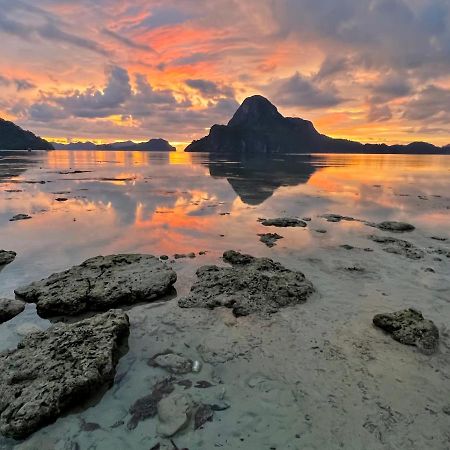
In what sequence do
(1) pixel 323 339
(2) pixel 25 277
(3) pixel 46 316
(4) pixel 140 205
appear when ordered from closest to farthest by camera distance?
(1) pixel 323 339
(3) pixel 46 316
(2) pixel 25 277
(4) pixel 140 205

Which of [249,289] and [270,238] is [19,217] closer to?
[270,238]

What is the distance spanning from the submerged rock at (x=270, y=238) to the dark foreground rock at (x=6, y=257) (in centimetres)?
1190

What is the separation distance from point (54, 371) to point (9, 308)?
426 centimetres

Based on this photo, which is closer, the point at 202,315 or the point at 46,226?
the point at 202,315

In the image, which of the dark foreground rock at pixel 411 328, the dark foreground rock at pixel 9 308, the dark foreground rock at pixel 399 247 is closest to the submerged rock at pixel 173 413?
the dark foreground rock at pixel 411 328

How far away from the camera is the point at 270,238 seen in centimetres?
1883

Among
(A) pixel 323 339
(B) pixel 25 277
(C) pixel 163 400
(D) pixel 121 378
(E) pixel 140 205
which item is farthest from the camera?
(E) pixel 140 205

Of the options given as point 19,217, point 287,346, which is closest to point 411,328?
point 287,346

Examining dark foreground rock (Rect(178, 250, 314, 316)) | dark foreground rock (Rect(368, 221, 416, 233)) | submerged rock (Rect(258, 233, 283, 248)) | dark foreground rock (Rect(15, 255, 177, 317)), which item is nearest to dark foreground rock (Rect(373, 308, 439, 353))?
dark foreground rock (Rect(178, 250, 314, 316))

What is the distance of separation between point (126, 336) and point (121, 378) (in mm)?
1719

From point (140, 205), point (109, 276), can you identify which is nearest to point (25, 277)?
point (109, 276)

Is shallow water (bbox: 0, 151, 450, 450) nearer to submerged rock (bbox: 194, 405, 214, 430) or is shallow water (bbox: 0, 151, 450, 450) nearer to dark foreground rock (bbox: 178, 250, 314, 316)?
submerged rock (bbox: 194, 405, 214, 430)

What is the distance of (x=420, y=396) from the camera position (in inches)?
281

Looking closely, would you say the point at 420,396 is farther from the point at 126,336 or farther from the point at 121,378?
the point at 126,336
